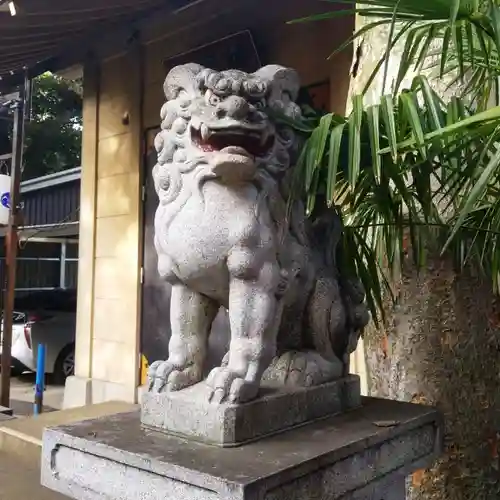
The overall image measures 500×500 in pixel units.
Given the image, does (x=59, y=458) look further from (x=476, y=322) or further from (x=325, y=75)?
(x=325, y=75)

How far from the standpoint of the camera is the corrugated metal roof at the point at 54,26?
12.9ft

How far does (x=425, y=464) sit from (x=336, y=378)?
1.19ft

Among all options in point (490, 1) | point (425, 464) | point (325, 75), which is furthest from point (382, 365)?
point (325, 75)

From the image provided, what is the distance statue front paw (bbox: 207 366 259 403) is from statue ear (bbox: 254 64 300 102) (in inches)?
28.9

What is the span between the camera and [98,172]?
5.30 meters

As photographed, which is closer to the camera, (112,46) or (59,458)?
(59,458)

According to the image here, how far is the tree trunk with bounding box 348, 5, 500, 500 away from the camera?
217 cm

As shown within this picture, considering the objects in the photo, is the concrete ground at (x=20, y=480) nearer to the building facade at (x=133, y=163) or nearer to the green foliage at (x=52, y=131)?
the building facade at (x=133, y=163)

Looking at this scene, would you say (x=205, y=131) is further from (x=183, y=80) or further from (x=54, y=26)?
(x=54, y=26)

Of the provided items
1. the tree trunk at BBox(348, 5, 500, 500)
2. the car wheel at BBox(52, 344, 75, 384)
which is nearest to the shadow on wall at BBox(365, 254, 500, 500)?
the tree trunk at BBox(348, 5, 500, 500)

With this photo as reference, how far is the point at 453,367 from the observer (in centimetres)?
219

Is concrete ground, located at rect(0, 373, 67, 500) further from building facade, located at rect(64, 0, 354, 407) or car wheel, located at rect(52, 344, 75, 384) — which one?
car wheel, located at rect(52, 344, 75, 384)

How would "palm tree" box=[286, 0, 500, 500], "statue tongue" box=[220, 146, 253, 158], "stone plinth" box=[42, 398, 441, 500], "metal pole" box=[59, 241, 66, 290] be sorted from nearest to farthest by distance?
"stone plinth" box=[42, 398, 441, 500], "statue tongue" box=[220, 146, 253, 158], "palm tree" box=[286, 0, 500, 500], "metal pole" box=[59, 241, 66, 290]

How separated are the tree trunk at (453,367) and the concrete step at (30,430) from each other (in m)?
1.72
